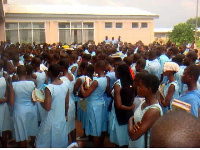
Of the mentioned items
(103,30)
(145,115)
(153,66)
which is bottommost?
(145,115)

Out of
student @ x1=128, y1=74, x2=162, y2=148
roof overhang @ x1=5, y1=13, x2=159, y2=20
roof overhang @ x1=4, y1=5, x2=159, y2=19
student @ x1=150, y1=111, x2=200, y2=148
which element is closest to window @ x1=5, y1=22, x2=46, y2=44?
roof overhang @ x1=5, y1=13, x2=159, y2=20

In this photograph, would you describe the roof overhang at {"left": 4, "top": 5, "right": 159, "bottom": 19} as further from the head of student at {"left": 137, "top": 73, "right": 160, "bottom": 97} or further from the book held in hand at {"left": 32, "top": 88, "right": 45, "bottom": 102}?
the head of student at {"left": 137, "top": 73, "right": 160, "bottom": 97}

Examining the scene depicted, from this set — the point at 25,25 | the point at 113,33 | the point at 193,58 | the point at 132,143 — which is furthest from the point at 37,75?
the point at 113,33

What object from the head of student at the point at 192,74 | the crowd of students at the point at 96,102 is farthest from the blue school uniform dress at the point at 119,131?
the head of student at the point at 192,74

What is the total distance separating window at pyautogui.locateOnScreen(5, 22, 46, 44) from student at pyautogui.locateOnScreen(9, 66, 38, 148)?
19099 millimetres

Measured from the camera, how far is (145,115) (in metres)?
2.68

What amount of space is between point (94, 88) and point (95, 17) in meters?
20.5

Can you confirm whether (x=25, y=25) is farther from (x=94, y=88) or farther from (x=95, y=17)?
(x=94, y=88)

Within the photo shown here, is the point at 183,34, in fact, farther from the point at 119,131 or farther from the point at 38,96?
the point at 38,96

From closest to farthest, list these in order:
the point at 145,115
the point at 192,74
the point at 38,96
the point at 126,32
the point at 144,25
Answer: the point at 145,115, the point at 192,74, the point at 38,96, the point at 126,32, the point at 144,25

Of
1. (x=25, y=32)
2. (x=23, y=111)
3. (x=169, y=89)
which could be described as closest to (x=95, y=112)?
(x=23, y=111)

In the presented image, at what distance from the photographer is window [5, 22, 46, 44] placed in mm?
22203

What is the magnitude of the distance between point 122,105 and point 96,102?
0.74 metres

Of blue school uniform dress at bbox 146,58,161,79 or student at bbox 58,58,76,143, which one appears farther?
blue school uniform dress at bbox 146,58,161,79
